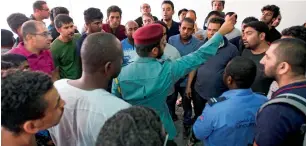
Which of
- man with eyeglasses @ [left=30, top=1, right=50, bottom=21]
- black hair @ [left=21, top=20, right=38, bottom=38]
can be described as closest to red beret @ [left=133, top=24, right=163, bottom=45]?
black hair @ [left=21, top=20, right=38, bottom=38]

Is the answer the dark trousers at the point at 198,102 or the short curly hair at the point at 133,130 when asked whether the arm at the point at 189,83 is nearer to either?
the dark trousers at the point at 198,102

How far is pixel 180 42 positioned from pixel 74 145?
2342 mm

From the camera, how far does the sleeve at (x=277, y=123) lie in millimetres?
1309

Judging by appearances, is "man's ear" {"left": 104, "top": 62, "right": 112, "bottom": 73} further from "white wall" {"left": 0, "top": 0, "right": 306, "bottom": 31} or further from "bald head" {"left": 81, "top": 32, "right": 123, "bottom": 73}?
"white wall" {"left": 0, "top": 0, "right": 306, "bottom": 31}

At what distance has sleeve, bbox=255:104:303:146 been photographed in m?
1.31

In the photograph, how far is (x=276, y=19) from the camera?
402 centimetres

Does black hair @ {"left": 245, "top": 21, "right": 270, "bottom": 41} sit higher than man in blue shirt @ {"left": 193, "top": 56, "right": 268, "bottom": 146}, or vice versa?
black hair @ {"left": 245, "top": 21, "right": 270, "bottom": 41}

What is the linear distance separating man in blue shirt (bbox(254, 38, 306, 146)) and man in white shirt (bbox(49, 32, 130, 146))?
69 cm

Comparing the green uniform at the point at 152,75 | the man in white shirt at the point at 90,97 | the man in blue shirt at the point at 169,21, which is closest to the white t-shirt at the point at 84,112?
the man in white shirt at the point at 90,97

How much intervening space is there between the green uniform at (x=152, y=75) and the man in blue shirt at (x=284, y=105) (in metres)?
0.44

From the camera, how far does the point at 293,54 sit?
159cm

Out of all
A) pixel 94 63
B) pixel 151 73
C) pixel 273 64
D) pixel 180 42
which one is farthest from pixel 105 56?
Result: pixel 180 42

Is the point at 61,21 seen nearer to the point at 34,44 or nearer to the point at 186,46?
the point at 34,44

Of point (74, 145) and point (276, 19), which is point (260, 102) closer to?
point (74, 145)
